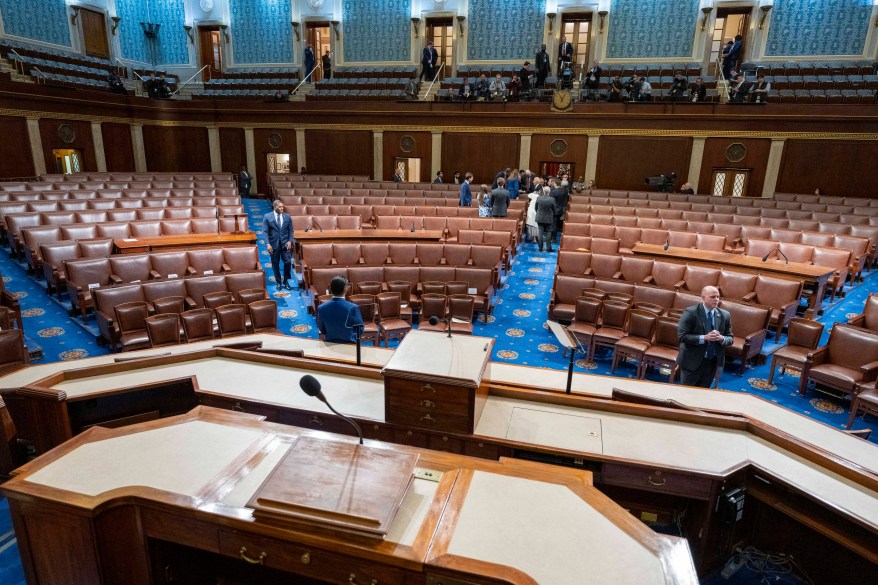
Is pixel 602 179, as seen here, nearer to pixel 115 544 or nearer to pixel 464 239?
pixel 464 239

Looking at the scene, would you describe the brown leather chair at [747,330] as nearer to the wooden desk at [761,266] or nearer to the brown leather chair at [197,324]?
the wooden desk at [761,266]

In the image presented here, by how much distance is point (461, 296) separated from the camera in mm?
6758

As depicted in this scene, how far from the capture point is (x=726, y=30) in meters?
18.6

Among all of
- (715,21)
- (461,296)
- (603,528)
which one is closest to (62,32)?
(461,296)

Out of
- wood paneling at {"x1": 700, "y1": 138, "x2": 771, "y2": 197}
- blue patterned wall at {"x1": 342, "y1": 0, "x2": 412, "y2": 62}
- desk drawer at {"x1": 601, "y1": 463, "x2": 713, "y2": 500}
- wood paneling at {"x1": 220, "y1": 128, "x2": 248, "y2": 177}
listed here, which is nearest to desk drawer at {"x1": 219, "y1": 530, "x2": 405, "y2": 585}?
desk drawer at {"x1": 601, "y1": 463, "x2": 713, "y2": 500}

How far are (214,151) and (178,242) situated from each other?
43.5 ft

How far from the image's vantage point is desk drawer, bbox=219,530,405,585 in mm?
1768

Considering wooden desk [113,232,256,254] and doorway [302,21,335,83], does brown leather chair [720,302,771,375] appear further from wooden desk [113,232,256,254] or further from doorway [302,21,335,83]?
doorway [302,21,335,83]

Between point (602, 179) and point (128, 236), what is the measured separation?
13.4 meters

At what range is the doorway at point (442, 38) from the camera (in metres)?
20.3

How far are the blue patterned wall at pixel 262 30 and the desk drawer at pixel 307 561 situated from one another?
906 inches

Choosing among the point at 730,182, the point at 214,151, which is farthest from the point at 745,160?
the point at 214,151

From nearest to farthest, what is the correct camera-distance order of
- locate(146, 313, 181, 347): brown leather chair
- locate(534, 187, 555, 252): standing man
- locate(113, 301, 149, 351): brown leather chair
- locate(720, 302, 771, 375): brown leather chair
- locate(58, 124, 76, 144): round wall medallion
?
locate(146, 313, 181, 347): brown leather chair → locate(113, 301, 149, 351): brown leather chair → locate(720, 302, 771, 375): brown leather chair → locate(534, 187, 555, 252): standing man → locate(58, 124, 76, 144): round wall medallion

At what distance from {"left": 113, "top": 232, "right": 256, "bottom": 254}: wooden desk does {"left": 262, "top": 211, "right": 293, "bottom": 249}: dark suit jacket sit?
0.44 m
